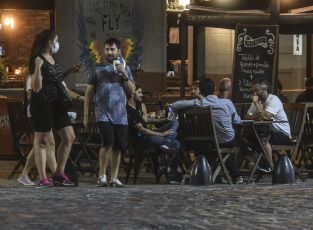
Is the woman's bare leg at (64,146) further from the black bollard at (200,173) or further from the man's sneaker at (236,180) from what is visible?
the man's sneaker at (236,180)

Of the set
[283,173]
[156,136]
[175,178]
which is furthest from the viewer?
[175,178]

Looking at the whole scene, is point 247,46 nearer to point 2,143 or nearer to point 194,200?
point 2,143

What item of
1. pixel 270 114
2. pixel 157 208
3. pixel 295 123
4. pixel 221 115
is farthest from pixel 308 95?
pixel 157 208

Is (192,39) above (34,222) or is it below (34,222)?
above

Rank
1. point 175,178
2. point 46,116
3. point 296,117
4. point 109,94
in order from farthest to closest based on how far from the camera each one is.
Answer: point 296,117 → point 175,178 → point 109,94 → point 46,116

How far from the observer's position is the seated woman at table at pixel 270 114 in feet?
36.0

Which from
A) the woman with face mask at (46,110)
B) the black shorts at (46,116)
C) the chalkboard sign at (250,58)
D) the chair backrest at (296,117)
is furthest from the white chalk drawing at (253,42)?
the black shorts at (46,116)

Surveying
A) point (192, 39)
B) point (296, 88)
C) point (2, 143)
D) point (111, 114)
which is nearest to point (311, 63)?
point (296, 88)

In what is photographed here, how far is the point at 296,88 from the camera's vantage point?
20.7 m

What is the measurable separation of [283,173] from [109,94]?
2.29 m

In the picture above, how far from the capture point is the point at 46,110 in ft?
29.4

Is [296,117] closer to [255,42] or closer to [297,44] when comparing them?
[255,42]

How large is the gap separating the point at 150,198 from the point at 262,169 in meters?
3.31

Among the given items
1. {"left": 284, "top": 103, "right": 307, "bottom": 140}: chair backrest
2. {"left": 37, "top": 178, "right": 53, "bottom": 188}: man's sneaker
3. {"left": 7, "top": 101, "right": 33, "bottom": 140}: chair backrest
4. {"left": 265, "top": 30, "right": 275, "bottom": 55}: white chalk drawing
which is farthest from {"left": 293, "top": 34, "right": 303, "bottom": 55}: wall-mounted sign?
{"left": 37, "top": 178, "right": 53, "bottom": 188}: man's sneaker
